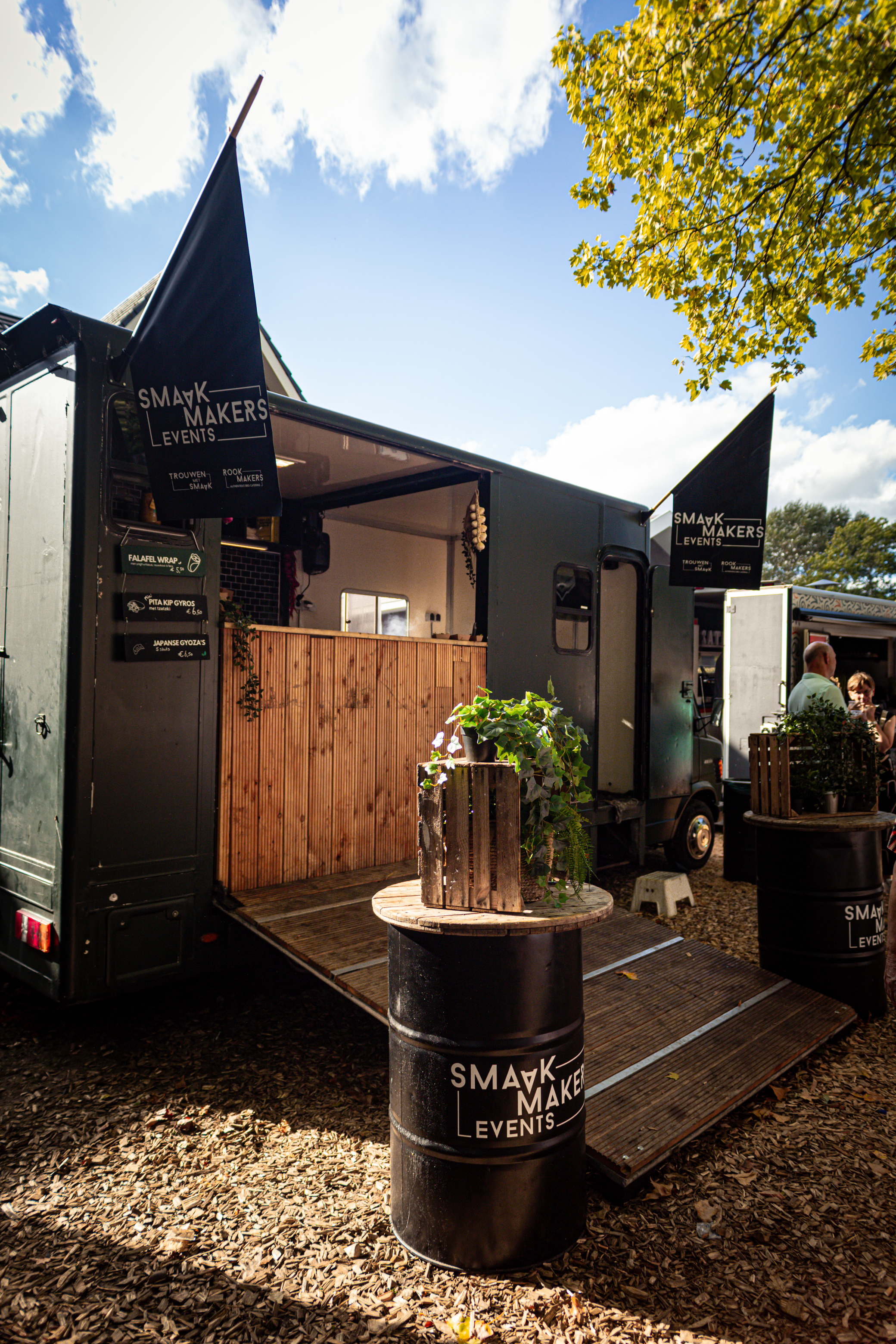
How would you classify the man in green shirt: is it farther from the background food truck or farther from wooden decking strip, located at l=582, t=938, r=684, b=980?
the background food truck

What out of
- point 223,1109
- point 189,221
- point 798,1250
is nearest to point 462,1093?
point 798,1250

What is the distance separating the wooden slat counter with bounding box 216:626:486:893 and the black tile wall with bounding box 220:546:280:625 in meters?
4.28

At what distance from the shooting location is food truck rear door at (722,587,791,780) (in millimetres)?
10672

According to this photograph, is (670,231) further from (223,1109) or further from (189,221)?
(223,1109)

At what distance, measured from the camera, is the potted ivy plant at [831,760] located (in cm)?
525

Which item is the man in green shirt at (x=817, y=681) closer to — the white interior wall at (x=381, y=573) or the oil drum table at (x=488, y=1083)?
the oil drum table at (x=488, y=1083)

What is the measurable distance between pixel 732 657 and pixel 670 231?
5.70 metres

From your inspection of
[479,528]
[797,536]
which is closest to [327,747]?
[479,528]

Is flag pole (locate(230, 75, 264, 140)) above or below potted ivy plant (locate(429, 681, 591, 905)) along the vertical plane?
above

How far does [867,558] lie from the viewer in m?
60.3

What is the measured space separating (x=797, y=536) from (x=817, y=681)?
243 ft

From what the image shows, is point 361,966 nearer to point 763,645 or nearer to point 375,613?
point 375,613

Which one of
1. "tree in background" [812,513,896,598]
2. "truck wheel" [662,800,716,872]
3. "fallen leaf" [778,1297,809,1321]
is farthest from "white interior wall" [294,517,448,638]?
"tree in background" [812,513,896,598]

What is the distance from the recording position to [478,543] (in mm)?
6629
